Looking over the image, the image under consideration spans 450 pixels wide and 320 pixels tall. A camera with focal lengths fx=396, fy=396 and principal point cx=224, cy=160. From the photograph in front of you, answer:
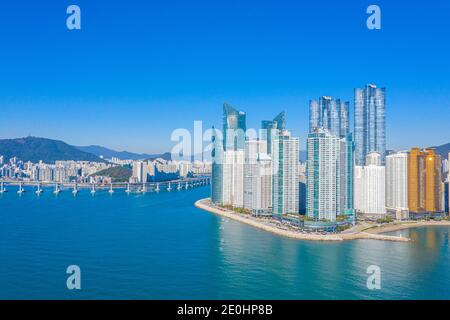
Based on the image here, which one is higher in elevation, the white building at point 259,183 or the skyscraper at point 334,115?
the skyscraper at point 334,115

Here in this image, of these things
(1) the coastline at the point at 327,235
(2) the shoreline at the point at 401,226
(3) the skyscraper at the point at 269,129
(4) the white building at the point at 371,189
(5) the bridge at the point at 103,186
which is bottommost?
(2) the shoreline at the point at 401,226

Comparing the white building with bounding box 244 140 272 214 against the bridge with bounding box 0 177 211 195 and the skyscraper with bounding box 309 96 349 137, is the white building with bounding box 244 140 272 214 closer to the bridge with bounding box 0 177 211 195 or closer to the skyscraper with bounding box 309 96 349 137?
the skyscraper with bounding box 309 96 349 137

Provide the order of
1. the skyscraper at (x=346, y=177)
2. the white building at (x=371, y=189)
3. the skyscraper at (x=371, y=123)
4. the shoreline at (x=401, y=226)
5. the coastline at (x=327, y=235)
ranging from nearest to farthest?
the coastline at (x=327, y=235), the shoreline at (x=401, y=226), the skyscraper at (x=346, y=177), the white building at (x=371, y=189), the skyscraper at (x=371, y=123)

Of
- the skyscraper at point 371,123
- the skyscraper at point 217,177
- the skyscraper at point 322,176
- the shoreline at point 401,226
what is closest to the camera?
the skyscraper at point 322,176

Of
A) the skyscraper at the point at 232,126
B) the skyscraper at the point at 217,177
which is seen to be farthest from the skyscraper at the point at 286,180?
the skyscraper at the point at 232,126

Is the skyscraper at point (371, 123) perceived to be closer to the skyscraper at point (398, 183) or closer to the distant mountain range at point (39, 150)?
the skyscraper at point (398, 183)

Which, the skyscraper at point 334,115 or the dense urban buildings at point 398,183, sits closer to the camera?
the dense urban buildings at point 398,183
